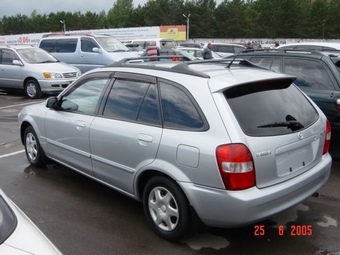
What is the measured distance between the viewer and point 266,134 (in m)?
3.15

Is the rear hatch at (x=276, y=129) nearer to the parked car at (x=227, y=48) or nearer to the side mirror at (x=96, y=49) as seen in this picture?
the side mirror at (x=96, y=49)

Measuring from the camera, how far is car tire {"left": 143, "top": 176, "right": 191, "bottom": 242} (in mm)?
3258

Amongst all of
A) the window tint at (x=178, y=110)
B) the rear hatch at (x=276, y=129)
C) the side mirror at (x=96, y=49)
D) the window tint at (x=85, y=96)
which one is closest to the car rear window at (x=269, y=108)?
the rear hatch at (x=276, y=129)

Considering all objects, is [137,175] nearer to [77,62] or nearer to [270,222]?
[270,222]

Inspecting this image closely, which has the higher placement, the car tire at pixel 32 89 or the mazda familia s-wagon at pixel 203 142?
the mazda familia s-wagon at pixel 203 142

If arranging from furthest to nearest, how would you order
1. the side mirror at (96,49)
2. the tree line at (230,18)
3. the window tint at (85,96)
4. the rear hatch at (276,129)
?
the tree line at (230,18)
the side mirror at (96,49)
the window tint at (85,96)
the rear hatch at (276,129)

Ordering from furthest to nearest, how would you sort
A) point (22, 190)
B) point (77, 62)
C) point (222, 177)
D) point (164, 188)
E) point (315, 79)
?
1. point (77, 62)
2. point (315, 79)
3. point (22, 190)
4. point (164, 188)
5. point (222, 177)

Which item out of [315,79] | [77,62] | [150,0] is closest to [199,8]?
[150,0]

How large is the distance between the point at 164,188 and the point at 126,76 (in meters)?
1.38

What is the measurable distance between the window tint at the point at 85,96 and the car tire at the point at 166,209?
133 centimetres

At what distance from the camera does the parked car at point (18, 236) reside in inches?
71.9
